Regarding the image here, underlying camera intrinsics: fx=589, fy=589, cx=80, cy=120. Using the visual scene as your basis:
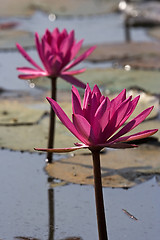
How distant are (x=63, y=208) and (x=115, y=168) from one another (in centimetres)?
42

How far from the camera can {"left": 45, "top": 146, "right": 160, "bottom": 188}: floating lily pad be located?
2.52 metres

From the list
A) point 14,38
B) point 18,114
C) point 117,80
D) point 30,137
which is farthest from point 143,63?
Answer: point 30,137

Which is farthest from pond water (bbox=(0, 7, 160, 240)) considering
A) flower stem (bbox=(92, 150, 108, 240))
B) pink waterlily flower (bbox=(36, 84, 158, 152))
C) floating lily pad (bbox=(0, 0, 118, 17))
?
floating lily pad (bbox=(0, 0, 118, 17))

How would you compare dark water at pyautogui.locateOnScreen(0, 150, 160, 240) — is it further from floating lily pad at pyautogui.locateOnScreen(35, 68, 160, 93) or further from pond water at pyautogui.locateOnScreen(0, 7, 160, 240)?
floating lily pad at pyautogui.locateOnScreen(35, 68, 160, 93)

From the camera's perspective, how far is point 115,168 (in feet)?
8.69

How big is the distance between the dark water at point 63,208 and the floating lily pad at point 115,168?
43 mm

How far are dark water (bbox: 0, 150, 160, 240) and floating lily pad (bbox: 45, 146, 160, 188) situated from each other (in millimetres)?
43

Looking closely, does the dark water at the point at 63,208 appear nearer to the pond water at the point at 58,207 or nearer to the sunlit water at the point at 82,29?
the pond water at the point at 58,207

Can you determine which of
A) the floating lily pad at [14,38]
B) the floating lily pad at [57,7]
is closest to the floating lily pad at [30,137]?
the floating lily pad at [14,38]

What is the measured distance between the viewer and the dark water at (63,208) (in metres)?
2.08

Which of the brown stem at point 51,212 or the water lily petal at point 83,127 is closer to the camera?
the water lily petal at point 83,127

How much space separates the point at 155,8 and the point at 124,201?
419cm

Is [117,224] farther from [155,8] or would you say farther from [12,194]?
[155,8]

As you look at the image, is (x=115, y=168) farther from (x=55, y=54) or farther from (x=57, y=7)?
(x=57, y=7)
